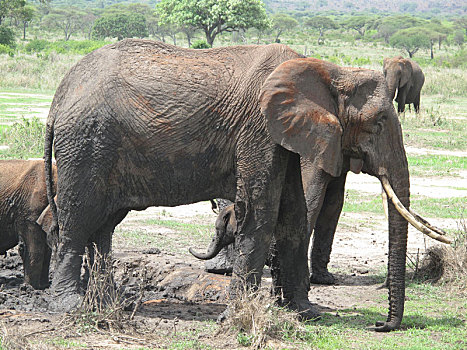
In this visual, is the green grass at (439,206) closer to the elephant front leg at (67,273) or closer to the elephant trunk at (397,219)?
the elephant trunk at (397,219)

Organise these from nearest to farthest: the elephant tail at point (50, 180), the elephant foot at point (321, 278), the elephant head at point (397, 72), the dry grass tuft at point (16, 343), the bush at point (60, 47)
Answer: the dry grass tuft at point (16, 343) < the elephant tail at point (50, 180) < the elephant foot at point (321, 278) < the elephant head at point (397, 72) < the bush at point (60, 47)

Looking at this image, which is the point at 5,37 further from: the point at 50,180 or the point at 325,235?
the point at 50,180

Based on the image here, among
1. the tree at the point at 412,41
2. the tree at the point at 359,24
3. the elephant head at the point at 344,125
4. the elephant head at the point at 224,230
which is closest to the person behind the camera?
the elephant head at the point at 344,125

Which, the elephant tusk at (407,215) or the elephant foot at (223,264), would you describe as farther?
the elephant foot at (223,264)

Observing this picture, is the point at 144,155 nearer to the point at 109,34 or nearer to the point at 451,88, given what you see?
the point at 451,88

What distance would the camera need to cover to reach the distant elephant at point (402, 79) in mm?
21875

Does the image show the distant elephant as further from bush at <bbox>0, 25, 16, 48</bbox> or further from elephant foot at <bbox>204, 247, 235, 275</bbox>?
bush at <bbox>0, 25, 16, 48</bbox>

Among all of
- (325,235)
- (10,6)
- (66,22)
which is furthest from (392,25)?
(325,235)

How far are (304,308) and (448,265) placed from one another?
84.5 inches

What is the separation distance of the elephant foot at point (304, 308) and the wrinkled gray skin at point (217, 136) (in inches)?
25.5

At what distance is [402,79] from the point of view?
72.6 feet

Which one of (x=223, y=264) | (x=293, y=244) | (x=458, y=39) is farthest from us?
(x=458, y=39)

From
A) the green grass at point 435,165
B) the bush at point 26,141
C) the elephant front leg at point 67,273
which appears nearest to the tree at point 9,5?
the bush at point 26,141

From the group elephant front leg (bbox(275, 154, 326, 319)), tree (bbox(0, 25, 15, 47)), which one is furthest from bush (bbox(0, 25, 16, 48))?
elephant front leg (bbox(275, 154, 326, 319))
